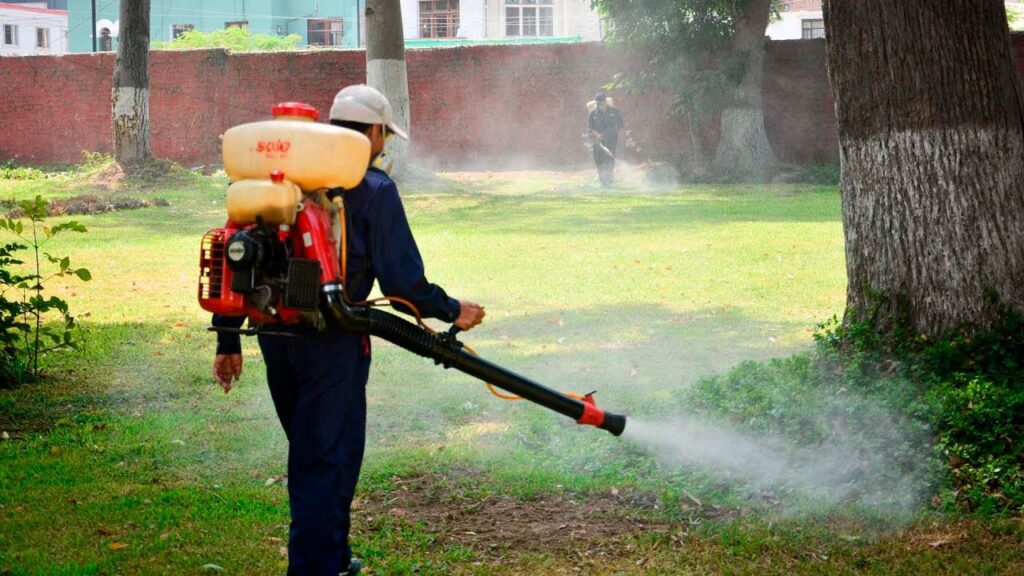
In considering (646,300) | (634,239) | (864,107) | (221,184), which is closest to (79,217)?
(221,184)

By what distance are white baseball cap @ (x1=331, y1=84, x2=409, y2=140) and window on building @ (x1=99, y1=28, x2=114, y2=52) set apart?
43.5 meters

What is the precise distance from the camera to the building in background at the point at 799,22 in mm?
40688

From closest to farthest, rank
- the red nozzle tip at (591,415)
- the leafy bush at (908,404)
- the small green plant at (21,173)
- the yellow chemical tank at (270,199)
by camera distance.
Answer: the yellow chemical tank at (270,199) < the red nozzle tip at (591,415) < the leafy bush at (908,404) < the small green plant at (21,173)

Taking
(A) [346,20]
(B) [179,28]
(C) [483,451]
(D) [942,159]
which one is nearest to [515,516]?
(C) [483,451]

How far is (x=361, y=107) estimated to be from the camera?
4.26m

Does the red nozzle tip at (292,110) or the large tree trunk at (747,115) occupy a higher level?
the large tree trunk at (747,115)

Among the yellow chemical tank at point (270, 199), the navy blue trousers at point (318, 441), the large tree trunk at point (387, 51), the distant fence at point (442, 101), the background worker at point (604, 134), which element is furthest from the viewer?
the distant fence at point (442, 101)

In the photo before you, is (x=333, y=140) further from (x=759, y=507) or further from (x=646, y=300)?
(x=646, y=300)

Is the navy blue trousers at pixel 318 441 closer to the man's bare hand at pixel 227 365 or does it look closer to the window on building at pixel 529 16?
the man's bare hand at pixel 227 365

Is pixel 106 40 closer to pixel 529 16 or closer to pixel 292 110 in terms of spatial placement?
pixel 529 16

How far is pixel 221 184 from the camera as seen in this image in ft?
80.7

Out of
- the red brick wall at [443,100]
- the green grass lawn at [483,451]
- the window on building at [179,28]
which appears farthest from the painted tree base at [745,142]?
the window on building at [179,28]

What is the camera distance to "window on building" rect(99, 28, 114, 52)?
4438 centimetres

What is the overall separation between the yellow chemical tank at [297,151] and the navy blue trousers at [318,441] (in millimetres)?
562
